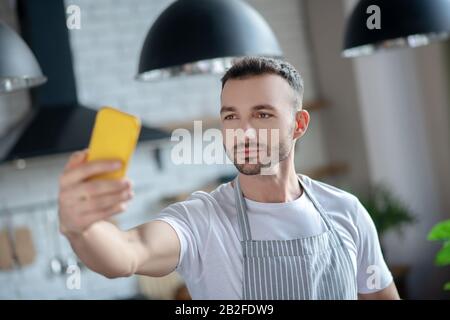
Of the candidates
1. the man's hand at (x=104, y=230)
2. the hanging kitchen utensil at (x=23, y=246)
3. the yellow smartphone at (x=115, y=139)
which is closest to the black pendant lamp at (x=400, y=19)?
the man's hand at (x=104, y=230)

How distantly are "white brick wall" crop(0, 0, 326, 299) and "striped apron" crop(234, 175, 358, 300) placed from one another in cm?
192

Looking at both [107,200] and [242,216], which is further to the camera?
[242,216]

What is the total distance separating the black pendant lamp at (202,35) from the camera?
1.25 metres

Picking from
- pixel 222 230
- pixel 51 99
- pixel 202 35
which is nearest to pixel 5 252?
pixel 51 99

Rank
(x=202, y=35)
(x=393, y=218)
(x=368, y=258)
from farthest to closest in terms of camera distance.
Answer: (x=393, y=218) < (x=202, y=35) < (x=368, y=258)

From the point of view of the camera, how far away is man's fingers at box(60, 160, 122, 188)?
1.76 feet

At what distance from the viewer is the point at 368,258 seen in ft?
3.21

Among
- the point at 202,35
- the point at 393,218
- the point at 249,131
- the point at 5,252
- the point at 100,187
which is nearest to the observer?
the point at 100,187

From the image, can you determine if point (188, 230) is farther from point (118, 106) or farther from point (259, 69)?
point (118, 106)

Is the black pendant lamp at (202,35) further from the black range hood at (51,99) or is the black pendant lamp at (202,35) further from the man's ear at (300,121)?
the black range hood at (51,99)

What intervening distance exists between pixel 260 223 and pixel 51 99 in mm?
1740

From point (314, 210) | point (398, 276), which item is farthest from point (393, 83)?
point (314, 210)

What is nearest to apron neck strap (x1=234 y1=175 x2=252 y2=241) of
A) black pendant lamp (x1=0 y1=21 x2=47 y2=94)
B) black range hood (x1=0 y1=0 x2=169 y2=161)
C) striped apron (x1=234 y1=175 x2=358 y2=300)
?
striped apron (x1=234 y1=175 x2=358 y2=300)

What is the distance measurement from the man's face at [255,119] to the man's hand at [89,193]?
0.30m
